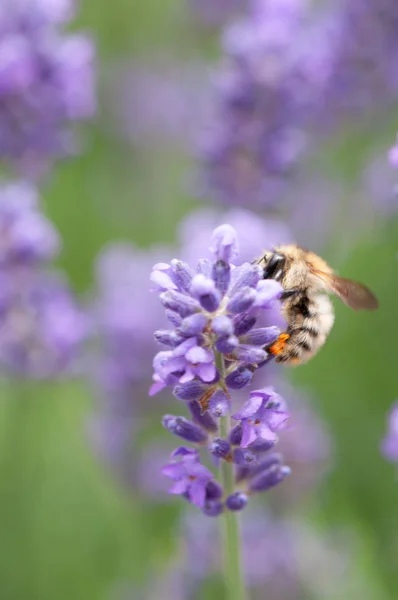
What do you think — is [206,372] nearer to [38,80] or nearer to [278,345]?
[278,345]

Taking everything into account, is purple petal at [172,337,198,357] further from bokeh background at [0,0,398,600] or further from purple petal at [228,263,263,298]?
bokeh background at [0,0,398,600]

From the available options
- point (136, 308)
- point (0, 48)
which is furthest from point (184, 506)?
point (0, 48)

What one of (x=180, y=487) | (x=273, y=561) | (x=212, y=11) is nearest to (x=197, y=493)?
(x=180, y=487)

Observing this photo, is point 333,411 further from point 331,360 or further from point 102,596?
point 102,596

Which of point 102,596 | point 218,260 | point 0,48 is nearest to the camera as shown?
point 218,260

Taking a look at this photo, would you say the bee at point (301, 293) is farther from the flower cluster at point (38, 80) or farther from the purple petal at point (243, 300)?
the flower cluster at point (38, 80)

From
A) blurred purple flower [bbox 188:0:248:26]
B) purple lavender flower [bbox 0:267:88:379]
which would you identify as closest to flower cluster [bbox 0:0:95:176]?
purple lavender flower [bbox 0:267:88:379]
